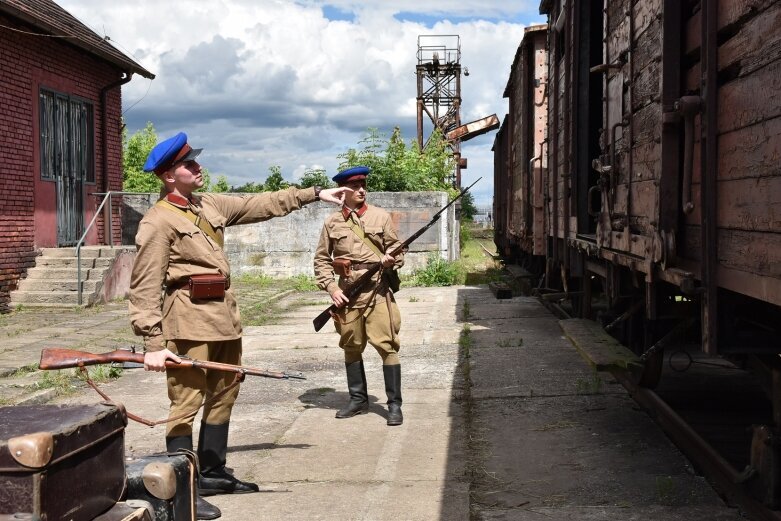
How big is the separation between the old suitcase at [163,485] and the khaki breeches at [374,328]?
2.97 meters

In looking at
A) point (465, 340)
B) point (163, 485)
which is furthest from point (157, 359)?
point (465, 340)

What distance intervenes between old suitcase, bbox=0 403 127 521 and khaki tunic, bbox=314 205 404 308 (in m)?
3.36

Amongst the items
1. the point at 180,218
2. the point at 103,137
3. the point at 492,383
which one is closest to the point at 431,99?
the point at 103,137

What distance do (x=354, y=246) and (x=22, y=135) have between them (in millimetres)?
8625

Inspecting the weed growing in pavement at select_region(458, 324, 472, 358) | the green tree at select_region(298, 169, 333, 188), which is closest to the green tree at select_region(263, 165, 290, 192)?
the green tree at select_region(298, 169, 333, 188)

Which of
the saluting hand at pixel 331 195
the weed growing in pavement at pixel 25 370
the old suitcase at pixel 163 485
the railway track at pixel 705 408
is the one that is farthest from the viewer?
the weed growing in pavement at pixel 25 370

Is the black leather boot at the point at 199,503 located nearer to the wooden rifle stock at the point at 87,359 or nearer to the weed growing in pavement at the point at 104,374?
the wooden rifle stock at the point at 87,359

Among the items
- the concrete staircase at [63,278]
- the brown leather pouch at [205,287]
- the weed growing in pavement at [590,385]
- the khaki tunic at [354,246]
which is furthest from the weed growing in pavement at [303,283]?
the brown leather pouch at [205,287]

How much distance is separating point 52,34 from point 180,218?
10.5 metres

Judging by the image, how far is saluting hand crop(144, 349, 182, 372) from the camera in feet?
13.0

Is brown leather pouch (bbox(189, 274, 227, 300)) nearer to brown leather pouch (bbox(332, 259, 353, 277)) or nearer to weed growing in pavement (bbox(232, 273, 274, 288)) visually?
brown leather pouch (bbox(332, 259, 353, 277))

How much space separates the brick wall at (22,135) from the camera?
1260 centimetres

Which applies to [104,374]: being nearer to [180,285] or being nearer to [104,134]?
[180,285]

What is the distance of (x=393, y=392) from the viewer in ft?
20.1
